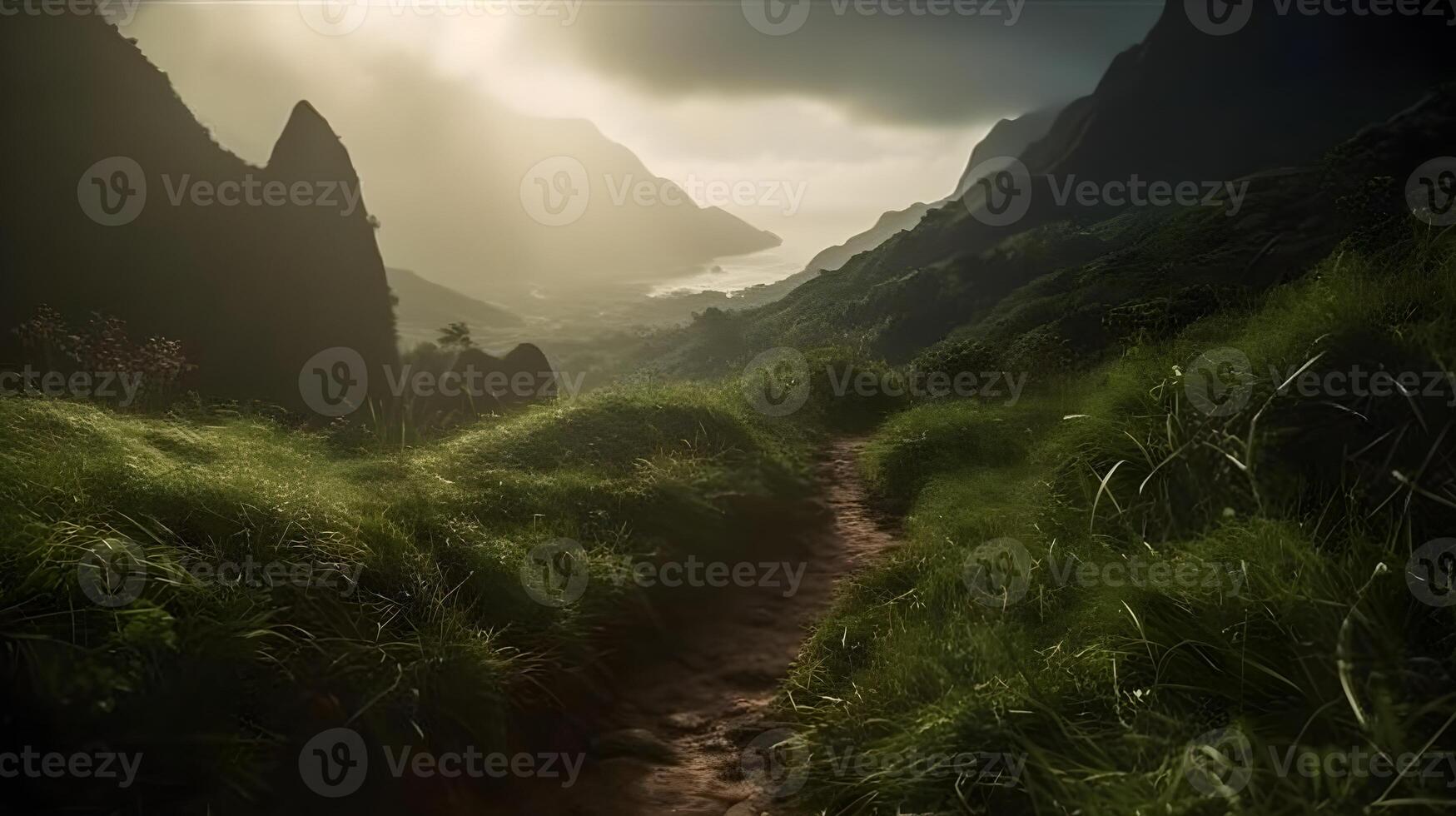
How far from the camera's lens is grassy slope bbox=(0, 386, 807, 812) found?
3.55 meters

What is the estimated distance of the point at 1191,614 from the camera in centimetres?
393

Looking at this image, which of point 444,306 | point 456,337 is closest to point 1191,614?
point 456,337

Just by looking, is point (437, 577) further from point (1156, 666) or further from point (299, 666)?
point (1156, 666)

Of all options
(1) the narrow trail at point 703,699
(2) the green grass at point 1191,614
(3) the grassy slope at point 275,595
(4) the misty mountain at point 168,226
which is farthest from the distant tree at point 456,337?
(2) the green grass at point 1191,614

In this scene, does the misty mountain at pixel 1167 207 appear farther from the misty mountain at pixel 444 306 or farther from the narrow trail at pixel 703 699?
the misty mountain at pixel 444 306

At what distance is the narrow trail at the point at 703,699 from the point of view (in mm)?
4020

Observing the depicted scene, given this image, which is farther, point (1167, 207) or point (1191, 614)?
point (1167, 207)

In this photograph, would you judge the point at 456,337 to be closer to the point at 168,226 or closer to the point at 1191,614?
the point at 168,226

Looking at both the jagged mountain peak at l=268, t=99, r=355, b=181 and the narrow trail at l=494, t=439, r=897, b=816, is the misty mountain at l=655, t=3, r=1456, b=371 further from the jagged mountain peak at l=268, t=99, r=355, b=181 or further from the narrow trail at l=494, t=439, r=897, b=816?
the jagged mountain peak at l=268, t=99, r=355, b=181

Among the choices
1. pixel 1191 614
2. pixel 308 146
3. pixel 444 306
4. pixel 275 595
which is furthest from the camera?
pixel 444 306

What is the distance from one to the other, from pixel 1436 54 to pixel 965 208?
20.1 m

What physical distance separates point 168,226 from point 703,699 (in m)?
21.0

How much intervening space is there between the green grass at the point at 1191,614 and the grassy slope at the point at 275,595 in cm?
204

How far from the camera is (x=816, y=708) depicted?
458 cm
